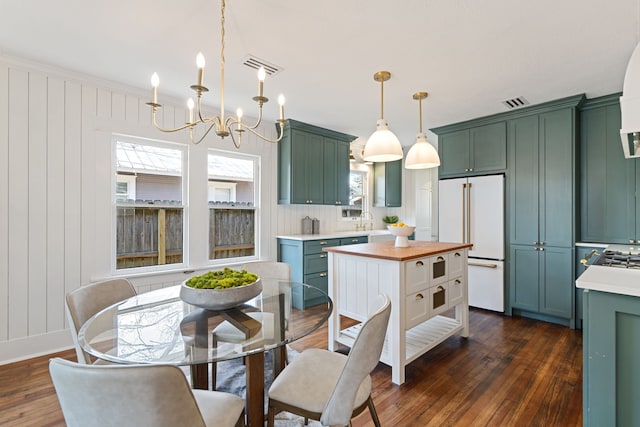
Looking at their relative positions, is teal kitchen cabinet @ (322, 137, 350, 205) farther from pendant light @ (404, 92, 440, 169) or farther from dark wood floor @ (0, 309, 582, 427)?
dark wood floor @ (0, 309, 582, 427)

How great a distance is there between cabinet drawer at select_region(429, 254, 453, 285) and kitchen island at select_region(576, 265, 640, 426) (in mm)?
1172

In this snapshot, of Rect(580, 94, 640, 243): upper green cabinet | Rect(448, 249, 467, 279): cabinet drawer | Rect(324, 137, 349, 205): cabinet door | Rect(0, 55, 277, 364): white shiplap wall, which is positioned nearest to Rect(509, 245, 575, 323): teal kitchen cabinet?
Rect(580, 94, 640, 243): upper green cabinet

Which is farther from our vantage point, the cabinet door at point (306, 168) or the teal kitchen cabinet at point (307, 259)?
the cabinet door at point (306, 168)

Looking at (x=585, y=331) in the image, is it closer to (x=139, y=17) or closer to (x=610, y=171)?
(x=610, y=171)

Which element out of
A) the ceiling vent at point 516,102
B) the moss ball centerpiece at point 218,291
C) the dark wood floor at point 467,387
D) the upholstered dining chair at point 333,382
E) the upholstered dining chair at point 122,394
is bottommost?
the dark wood floor at point 467,387

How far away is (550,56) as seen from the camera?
249 centimetres

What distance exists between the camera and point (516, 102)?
3.48 meters

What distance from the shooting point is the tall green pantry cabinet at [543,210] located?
11.2ft

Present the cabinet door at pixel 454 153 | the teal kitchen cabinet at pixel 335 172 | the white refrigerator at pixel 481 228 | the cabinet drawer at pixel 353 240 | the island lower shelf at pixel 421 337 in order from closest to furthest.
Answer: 1. the island lower shelf at pixel 421 337
2. the white refrigerator at pixel 481 228
3. the cabinet door at pixel 454 153
4. the cabinet drawer at pixel 353 240
5. the teal kitchen cabinet at pixel 335 172

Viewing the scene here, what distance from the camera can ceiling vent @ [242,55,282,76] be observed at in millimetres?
2531

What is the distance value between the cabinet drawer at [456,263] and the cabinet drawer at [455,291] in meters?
0.06

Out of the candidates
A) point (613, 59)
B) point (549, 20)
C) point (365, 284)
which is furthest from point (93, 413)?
point (613, 59)

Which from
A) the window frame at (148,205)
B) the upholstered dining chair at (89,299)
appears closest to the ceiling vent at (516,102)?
the window frame at (148,205)

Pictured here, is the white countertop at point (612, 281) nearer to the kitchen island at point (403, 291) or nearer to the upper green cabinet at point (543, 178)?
the kitchen island at point (403, 291)
